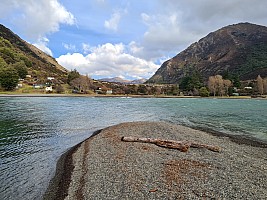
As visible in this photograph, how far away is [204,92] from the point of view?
154 meters

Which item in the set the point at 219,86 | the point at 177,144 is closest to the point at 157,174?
the point at 177,144

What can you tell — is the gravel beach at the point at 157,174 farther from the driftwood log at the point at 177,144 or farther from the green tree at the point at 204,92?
the green tree at the point at 204,92

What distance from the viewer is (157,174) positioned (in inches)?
424

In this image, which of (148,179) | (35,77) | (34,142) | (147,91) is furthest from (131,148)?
(35,77)

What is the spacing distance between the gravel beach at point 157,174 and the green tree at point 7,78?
129346 mm

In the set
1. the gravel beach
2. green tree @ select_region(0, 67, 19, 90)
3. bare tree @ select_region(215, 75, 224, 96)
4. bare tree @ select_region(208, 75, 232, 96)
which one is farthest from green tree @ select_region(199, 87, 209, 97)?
the gravel beach

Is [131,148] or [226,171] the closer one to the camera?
[226,171]

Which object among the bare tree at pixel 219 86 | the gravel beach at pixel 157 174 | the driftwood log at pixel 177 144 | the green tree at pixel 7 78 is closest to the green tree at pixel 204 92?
the bare tree at pixel 219 86

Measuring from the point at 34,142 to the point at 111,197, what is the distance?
13.3 m

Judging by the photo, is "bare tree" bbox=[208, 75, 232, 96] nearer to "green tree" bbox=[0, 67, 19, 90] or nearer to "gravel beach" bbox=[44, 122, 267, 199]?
"green tree" bbox=[0, 67, 19, 90]

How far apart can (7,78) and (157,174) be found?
137840 millimetres

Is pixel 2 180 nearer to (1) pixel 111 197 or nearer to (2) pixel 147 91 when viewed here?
(1) pixel 111 197

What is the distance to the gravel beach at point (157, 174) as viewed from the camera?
8953mm

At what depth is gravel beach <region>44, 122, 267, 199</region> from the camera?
8953 millimetres
